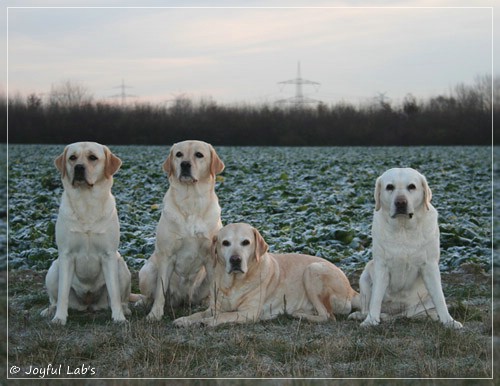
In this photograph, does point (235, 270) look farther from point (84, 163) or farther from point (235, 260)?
point (84, 163)

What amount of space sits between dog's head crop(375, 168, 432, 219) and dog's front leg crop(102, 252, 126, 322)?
7.81 feet

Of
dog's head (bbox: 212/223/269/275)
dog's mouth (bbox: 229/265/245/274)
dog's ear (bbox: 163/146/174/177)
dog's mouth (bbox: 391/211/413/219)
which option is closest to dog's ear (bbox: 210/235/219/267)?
dog's head (bbox: 212/223/269/275)

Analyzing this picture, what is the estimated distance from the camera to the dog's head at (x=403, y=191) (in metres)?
5.89

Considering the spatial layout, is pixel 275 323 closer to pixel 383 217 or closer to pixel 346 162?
pixel 383 217

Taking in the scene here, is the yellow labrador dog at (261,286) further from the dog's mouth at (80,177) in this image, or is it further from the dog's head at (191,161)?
the dog's mouth at (80,177)

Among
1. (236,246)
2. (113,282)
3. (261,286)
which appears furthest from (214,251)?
(113,282)

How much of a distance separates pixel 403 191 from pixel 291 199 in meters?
7.07

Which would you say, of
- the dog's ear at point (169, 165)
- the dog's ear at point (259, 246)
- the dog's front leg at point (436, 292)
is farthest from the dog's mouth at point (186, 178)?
the dog's front leg at point (436, 292)

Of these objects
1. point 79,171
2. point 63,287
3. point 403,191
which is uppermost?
point 79,171

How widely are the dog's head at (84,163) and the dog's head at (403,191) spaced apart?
2374mm

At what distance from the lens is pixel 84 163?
6.21 meters

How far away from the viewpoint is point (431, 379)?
16.4 feet

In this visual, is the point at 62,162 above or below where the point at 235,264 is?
above

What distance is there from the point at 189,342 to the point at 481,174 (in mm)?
12453
